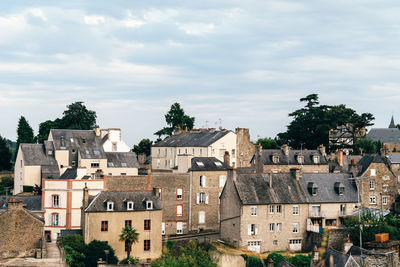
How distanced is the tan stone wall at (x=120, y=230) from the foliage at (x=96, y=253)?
3.10ft

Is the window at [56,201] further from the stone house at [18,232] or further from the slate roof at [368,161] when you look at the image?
the slate roof at [368,161]

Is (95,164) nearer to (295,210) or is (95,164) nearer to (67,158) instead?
(67,158)

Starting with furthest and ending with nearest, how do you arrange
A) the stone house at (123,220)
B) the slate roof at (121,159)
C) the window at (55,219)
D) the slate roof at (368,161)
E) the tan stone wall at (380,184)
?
the slate roof at (121,159) < the slate roof at (368,161) < the tan stone wall at (380,184) < the window at (55,219) < the stone house at (123,220)

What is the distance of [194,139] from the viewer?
76875 mm

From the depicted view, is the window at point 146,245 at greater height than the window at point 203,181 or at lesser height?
lesser

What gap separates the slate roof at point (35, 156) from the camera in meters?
66.5

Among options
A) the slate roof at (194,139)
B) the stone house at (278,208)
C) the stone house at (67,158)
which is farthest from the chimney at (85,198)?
the slate roof at (194,139)

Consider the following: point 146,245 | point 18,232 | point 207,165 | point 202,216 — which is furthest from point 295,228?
point 18,232

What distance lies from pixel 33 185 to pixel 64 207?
17950 millimetres

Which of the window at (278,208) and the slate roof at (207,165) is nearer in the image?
the window at (278,208)

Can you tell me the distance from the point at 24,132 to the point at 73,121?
9.93m

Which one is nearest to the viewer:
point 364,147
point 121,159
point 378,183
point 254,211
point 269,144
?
point 254,211

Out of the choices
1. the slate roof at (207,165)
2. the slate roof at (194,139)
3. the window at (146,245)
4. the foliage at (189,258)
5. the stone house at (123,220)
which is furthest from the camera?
the slate roof at (194,139)

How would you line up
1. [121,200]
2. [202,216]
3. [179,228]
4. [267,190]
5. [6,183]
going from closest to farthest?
[121,200], [267,190], [179,228], [202,216], [6,183]
